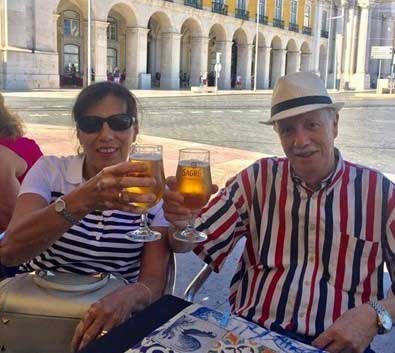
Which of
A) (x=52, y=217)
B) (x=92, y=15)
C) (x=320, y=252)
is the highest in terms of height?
(x=92, y=15)

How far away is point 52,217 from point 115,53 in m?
36.0

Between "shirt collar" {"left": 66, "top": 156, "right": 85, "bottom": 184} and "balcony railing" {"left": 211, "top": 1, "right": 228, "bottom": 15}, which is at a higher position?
"balcony railing" {"left": 211, "top": 1, "right": 228, "bottom": 15}

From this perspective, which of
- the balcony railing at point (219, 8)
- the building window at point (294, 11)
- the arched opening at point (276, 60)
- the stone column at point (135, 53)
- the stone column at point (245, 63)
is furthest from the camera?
the building window at point (294, 11)

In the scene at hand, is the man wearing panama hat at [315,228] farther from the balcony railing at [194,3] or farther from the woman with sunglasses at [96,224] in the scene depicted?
the balcony railing at [194,3]

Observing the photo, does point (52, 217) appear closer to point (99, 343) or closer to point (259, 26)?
point (99, 343)

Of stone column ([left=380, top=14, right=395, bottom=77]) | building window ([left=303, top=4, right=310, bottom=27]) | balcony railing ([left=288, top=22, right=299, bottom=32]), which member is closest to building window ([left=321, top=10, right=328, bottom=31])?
building window ([left=303, top=4, right=310, bottom=27])

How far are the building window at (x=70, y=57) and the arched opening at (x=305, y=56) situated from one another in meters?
26.8

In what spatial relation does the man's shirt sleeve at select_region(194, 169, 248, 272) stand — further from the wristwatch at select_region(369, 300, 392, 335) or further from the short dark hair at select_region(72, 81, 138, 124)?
the wristwatch at select_region(369, 300, 392, 335)

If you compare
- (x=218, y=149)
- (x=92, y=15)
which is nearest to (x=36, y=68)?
(x=92, y=15)

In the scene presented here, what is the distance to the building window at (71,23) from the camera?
32.9 metres

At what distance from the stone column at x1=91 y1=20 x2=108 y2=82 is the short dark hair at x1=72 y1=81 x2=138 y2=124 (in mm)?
27110

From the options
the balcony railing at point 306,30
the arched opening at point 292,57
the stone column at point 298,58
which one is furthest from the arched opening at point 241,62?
the balcony railing at point 306,30

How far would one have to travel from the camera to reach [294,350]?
1276 millimetres

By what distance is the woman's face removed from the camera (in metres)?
1.80
